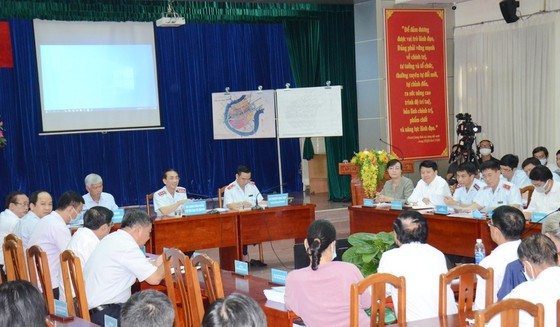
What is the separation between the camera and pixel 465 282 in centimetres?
305

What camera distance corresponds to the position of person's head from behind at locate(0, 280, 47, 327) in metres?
2.15

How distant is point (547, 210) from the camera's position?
219 inches

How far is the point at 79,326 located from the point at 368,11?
7.23m

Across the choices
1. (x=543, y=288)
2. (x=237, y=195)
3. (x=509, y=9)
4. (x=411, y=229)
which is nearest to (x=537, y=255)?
(x=543, y=288)

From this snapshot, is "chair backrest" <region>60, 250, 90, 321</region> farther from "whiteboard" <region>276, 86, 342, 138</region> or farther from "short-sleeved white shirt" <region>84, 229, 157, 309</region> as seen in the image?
"whiteboard" <region>276, 86, 342, 138</region>

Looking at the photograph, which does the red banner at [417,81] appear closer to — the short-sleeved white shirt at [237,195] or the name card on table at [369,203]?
the name card on table at [369,203]

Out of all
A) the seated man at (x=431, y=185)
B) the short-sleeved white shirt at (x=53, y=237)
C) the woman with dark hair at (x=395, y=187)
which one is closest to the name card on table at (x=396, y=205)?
the seated man at (x=431, y=185)

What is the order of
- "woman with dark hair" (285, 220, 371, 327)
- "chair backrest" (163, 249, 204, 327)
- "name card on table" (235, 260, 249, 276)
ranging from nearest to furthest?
A: "woman with dark hair" (285, 220, 371, 327) → "chair backrest" (163, 249, 204, 327) → "name card on table" (235, 260, 249, 276)

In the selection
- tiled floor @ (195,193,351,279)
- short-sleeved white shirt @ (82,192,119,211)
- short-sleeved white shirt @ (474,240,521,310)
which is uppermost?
short-sleeved white shirt @ (474,240,521,310)

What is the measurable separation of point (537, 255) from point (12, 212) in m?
4.13

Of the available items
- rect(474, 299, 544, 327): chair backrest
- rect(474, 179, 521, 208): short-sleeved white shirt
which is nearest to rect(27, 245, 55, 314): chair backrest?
rect(474, 299, 544, 327): chair backrest

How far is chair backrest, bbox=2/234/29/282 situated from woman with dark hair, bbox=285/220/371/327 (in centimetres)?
192

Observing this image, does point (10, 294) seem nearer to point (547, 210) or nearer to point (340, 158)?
point (547, 210)

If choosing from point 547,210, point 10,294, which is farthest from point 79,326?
point 547,210
